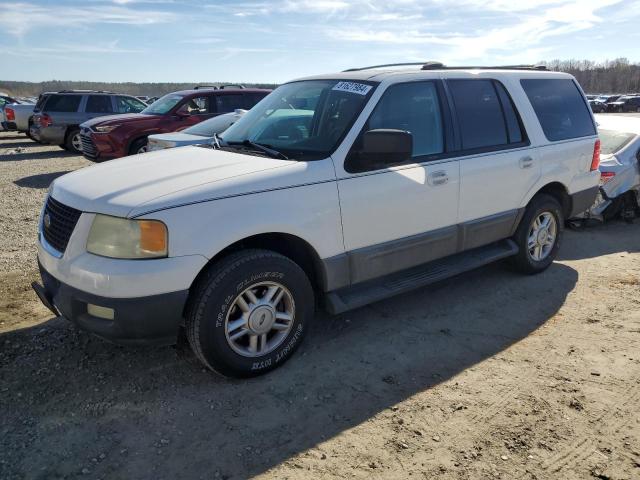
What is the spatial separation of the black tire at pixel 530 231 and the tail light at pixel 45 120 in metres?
14.5

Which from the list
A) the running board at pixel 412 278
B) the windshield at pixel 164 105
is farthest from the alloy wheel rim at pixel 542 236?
the windshield at pixel 164 105

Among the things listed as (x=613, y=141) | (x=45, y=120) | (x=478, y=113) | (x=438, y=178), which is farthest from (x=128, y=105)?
(x=438, y=178)

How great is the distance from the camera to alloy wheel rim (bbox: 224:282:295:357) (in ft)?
10.7

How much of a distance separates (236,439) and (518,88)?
4055mm

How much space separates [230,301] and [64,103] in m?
14.8

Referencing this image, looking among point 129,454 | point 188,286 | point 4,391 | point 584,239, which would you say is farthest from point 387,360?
point 584,239

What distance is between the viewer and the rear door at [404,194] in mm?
3641

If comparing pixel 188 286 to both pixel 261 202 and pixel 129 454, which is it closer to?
pixel 261 202

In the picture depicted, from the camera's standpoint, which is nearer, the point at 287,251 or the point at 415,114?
the point at 287,251

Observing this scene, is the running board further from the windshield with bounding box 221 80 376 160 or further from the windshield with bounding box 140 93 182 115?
the windshield with bounding box 140 93 182 115

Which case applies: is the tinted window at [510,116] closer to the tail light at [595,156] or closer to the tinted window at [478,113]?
the tinted window at [478,113]

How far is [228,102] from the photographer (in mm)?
12031

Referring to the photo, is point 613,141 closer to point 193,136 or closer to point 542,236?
point 542,236

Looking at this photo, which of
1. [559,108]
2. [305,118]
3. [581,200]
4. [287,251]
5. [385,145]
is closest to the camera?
[385,145]
